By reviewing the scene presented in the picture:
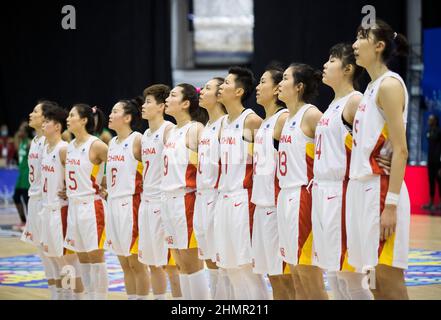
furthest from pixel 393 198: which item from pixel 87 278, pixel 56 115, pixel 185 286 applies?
pixel 56 115

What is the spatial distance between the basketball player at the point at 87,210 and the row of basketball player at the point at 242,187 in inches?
0.4

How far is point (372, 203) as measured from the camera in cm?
435

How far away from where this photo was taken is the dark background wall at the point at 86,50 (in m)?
19.7

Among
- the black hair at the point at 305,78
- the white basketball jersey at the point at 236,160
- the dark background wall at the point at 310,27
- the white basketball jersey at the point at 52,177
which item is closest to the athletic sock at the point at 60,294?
the white basketball jersey at the point at 52,177

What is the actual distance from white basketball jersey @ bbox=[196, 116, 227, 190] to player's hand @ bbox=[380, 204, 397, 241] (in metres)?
1.91

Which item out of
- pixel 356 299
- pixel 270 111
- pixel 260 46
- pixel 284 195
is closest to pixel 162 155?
pixel 270 111

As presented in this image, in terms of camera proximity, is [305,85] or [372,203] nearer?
[372,203]

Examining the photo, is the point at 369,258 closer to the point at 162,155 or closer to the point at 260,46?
the point at 162,155

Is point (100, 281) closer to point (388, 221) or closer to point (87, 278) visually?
point (87, 278)

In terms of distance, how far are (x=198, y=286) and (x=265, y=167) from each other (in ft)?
3.84

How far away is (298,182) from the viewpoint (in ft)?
16.8

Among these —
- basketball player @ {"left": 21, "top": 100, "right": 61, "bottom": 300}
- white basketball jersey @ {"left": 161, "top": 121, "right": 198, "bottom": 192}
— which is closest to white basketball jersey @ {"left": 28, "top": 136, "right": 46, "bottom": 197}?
basketball player @ {"left": 21, "top": 100, "right": 61, "bottom": 300}

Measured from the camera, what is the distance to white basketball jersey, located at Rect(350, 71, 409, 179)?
437cm

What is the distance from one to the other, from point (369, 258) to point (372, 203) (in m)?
0.30
